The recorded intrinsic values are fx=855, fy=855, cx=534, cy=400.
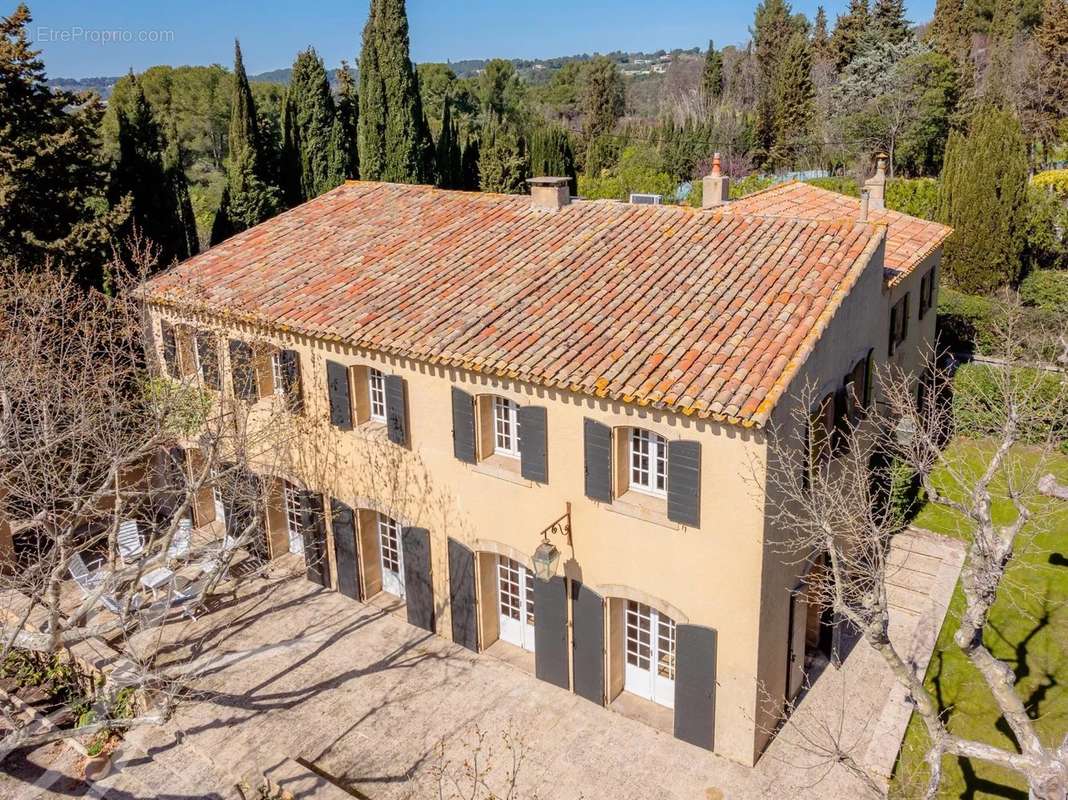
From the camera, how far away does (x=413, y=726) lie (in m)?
15.0

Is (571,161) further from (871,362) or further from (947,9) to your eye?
(871,362)

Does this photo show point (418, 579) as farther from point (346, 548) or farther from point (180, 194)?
point (180, 194)

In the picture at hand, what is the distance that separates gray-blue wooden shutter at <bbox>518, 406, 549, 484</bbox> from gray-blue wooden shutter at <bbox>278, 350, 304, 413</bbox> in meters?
5.95

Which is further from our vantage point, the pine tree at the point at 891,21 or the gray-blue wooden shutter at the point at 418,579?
the pine tree at the point at 891,21

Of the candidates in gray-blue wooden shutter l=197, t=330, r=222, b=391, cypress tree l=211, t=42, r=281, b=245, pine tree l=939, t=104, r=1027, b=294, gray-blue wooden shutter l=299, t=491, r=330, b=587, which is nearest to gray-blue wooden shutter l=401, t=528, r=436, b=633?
gray-blue wooden shutter l=299, t=491, r=330, b=587

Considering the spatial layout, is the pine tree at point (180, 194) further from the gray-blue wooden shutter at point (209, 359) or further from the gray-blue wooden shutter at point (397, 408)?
the gray-blue wooden shutter at point (397, 408)

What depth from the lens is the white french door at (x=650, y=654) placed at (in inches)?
581

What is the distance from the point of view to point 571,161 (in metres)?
56.0

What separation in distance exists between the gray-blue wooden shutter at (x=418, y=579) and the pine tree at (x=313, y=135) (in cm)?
2865

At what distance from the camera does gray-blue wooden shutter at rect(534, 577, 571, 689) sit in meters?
15.2

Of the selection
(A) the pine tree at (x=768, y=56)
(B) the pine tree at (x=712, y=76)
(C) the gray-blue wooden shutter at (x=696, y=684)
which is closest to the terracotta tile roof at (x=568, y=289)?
(C) the gray-blue wooden shutter at (x=696, y=684)

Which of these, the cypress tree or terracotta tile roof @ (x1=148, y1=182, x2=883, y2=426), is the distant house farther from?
the cypress tree

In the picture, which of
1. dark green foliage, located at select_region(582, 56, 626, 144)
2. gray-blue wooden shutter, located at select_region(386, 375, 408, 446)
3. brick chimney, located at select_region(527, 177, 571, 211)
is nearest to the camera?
gray-blue wooden shutter, located at select_region(386, 375, 408, 446)

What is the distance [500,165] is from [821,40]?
37.2 meters
